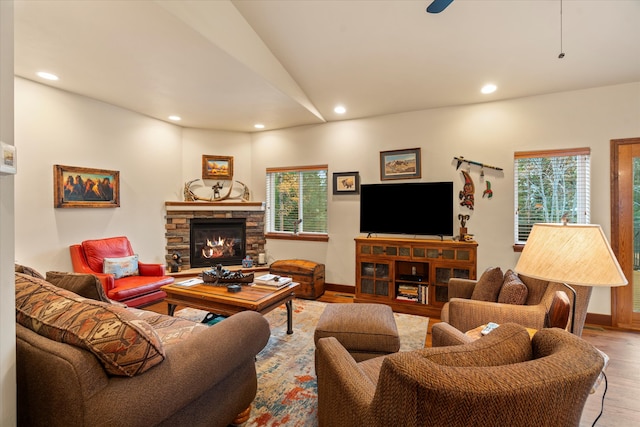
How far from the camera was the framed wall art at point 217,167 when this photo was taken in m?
4.96

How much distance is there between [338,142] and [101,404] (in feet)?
13.7

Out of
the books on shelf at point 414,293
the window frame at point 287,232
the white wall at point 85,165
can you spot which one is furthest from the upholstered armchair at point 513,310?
the white wall at point 85,165

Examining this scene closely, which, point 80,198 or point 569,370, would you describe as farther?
point 80,198

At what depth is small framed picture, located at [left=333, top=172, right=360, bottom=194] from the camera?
442 centimetres

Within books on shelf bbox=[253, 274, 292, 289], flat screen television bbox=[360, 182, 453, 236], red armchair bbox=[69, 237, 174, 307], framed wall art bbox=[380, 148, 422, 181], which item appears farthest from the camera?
framed wall art bbox=[380, 148, 422, 181]

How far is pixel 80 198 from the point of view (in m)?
3.56

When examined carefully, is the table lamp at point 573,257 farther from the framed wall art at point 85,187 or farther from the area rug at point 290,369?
the framed wall art at point 85,187

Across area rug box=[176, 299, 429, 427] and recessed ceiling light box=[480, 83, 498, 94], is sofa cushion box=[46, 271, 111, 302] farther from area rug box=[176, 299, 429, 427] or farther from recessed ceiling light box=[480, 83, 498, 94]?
recessed ceiling light box=[480, 83, 498, 94]

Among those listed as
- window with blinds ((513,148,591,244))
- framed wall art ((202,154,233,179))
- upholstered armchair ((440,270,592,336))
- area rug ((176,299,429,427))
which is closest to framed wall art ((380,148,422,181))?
window with blinds ((513,148,591,244))

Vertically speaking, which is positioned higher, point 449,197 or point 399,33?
point 399,33

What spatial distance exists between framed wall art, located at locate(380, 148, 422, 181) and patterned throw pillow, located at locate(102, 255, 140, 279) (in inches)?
144

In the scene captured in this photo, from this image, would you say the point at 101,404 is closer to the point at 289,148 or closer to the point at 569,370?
the point at 569,370

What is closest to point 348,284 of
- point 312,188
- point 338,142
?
A: point 312,188

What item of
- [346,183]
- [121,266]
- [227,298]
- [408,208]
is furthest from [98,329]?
[346,183]
